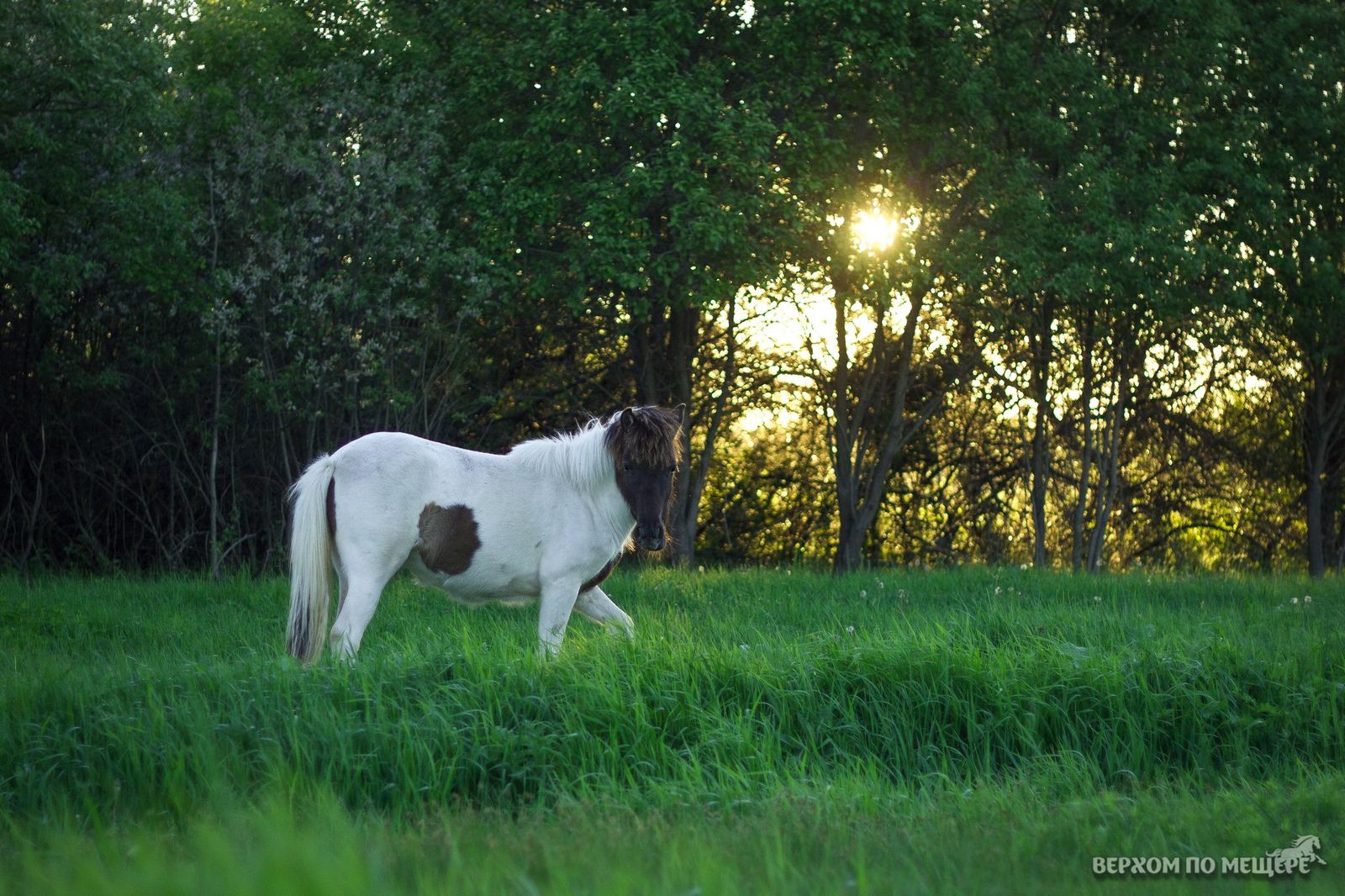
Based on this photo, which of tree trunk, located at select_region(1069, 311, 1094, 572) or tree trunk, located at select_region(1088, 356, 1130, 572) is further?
tree trunk, located at select_region(1088, 356, 1130, 572)

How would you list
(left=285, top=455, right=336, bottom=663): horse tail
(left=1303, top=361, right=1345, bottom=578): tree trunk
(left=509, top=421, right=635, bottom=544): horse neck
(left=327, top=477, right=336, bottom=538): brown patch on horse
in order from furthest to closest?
(left=1303, top=361, right=1345, bottom=578): tree trunk
(left=509, top=421, right=635, bottom=544): horse neck
(left=327, top=477, right=336, bottom=538): brown patch on horse
(left=285, top=455, right=336, bottom=663): horse tail

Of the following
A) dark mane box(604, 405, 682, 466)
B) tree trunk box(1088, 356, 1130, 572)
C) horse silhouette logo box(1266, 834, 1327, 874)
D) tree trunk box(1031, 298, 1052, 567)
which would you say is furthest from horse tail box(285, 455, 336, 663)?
tree trunk box(1088, 356, 1130, 572)

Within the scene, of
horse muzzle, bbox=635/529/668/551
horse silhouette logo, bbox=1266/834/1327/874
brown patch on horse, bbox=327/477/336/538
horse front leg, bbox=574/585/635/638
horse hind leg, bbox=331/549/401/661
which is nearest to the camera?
horse silhouette logo, bbox=1266/834/1327/874

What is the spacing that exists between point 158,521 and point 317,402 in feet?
10.5

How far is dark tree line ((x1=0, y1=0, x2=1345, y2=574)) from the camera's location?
500 inches

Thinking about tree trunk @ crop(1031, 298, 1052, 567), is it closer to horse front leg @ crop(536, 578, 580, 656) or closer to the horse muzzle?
the horse muzzle

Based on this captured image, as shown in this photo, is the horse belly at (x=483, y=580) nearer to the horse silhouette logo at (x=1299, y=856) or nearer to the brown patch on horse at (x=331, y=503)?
the brown patch on horse at (x=331, y=503)

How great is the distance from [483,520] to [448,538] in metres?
0.23

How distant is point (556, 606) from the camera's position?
7.33 meters

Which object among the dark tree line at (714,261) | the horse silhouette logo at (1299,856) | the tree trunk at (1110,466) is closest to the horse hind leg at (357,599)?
the horse silhouette logo at (1299,856)

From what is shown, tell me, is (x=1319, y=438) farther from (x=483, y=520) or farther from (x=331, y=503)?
(x=331, y=503)

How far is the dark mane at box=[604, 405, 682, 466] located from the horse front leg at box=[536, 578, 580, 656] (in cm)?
84

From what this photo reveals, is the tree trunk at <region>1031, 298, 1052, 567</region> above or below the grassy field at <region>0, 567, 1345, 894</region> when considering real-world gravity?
above

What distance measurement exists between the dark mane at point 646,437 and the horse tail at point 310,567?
171 centimetres
